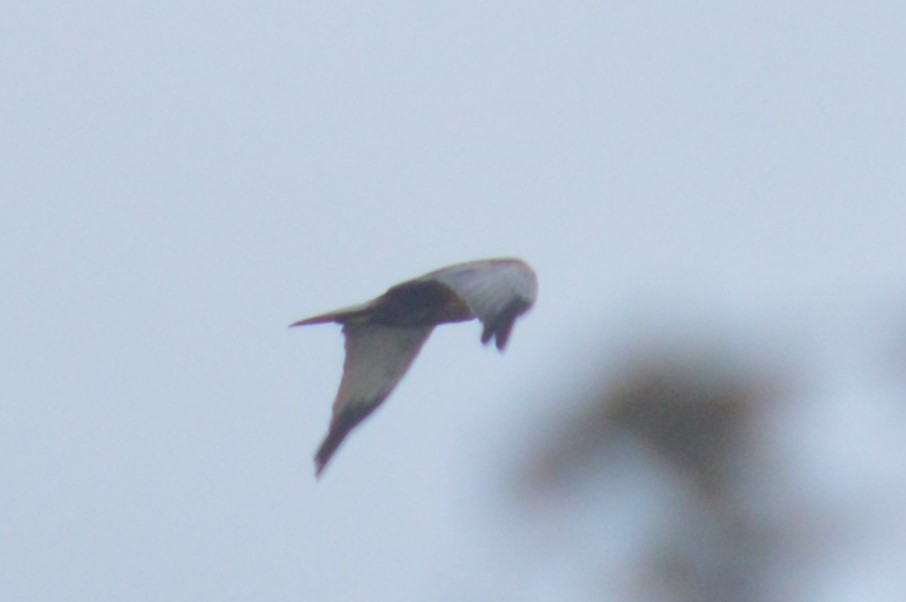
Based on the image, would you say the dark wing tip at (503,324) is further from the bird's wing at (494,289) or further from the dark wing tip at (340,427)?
the dark wing tip at (340,427)

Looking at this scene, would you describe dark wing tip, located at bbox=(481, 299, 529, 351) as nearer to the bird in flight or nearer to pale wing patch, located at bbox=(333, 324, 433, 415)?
the bird in flight

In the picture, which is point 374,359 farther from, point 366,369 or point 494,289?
Answer: point 494,289

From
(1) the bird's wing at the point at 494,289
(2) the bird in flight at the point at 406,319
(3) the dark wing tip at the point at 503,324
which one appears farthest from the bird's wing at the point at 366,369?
(3) the dark wing tip at the point at 503,324

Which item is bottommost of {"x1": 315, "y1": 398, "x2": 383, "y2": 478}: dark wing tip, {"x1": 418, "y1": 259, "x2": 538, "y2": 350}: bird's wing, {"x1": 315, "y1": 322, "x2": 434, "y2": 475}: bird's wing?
{"x1": 315, "y1": 398, "x2": 383, "y2": 478}: dark wing tip

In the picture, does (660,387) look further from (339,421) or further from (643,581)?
(339,421)

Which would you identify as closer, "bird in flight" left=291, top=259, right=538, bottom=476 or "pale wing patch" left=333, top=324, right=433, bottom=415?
"bird in flight" left=291, top=259, right=538, bottom=476

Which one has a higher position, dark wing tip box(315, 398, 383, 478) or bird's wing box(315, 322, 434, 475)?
bird's wing box(315, 322, 434, 475)

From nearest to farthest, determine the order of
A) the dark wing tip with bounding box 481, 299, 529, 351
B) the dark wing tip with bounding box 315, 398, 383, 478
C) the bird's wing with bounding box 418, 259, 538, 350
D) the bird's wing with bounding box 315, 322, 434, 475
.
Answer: the dark wing tip with bounding box 481, 299, 529, 351
the bird's wing with bounding box 418, 259, 538, 350
the dark wing tip with bounding box 315, 398, 383, 478
the bird's wing with bounding box 315, 322, 434, 475

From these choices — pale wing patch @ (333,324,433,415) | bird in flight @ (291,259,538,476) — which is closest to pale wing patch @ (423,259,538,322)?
bird in flight @ (291,259,538,476)

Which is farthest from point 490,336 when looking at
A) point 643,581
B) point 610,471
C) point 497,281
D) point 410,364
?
point 643,581
